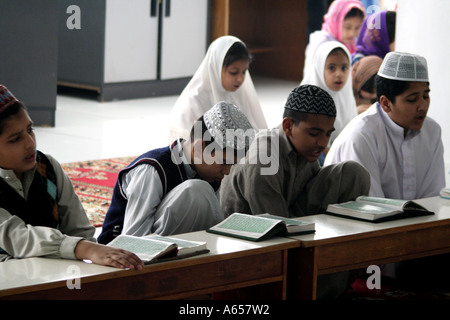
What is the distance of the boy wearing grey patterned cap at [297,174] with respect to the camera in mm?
3150

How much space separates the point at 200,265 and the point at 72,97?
6555 millimetres

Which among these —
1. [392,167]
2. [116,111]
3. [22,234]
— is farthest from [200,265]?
[116,111]

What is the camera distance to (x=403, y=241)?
2.81m

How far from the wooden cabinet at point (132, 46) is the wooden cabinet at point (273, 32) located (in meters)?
1.41

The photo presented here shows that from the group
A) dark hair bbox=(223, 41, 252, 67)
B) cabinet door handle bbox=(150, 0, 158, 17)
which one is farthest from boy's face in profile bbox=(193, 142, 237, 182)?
cabinet door handle bbox=(150, 0, 158, 17)

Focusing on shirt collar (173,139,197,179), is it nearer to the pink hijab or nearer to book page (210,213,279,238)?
book page (210,213,279,238)

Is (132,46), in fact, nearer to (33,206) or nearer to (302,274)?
(33,206)

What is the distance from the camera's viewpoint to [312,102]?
125 inches

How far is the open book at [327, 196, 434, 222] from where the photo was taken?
2.83 m

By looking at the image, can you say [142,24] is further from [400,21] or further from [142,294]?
[142,294]

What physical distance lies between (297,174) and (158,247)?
44.9 inches

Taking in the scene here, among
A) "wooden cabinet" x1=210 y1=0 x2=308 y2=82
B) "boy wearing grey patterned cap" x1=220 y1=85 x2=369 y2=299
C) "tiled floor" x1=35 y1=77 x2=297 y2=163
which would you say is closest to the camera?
"boy wearing grey patterned cap" x1=220 y1=85 x2=369 y2=299

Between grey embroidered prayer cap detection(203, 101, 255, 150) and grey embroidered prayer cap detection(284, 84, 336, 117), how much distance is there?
0.33m

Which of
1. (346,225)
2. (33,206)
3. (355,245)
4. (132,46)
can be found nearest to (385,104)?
(346,225)
